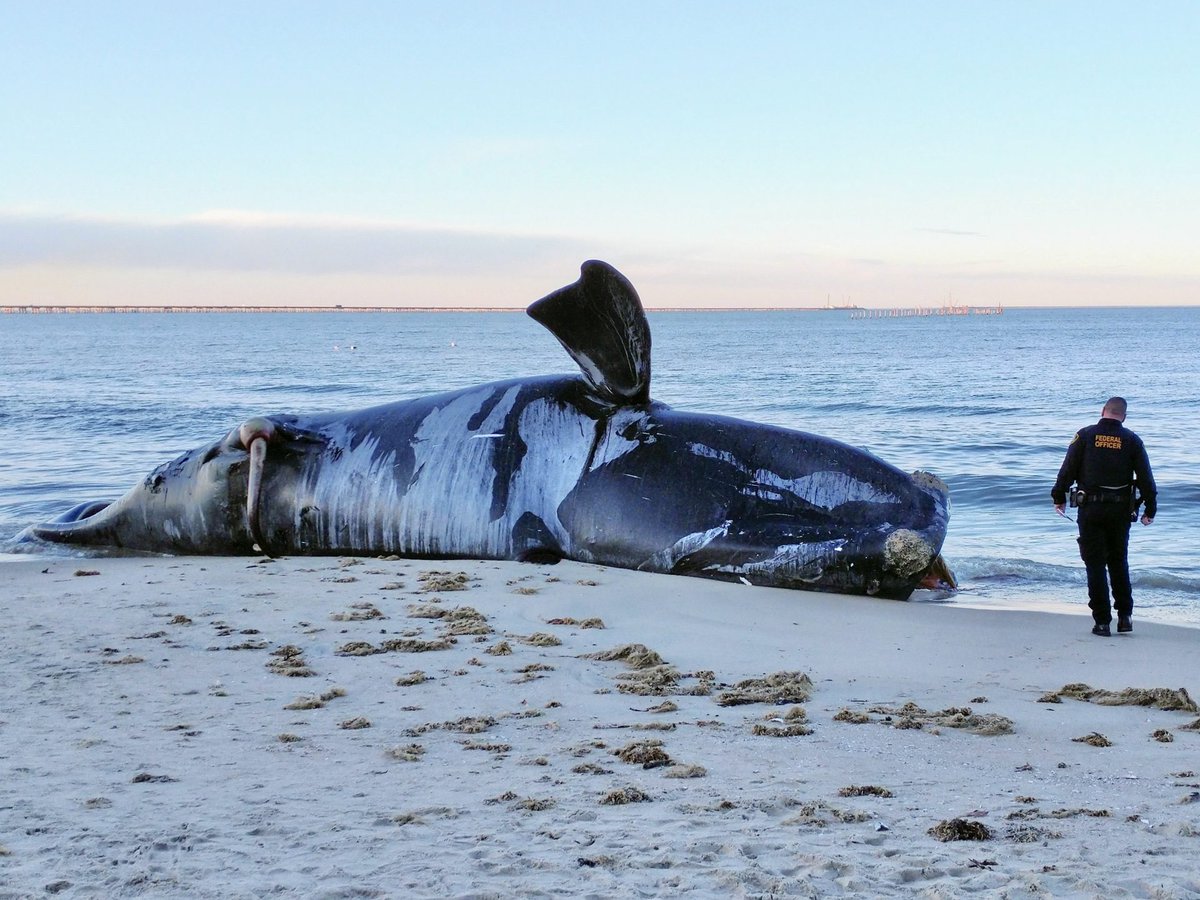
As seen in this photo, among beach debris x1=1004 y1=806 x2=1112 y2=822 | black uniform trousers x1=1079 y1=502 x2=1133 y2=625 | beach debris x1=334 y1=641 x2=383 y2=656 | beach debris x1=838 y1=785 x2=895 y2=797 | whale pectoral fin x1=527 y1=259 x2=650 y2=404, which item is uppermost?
whale pectoral fin x1=527 y1=259 x2=650 y2=404

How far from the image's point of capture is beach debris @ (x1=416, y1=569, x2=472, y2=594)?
299 inches

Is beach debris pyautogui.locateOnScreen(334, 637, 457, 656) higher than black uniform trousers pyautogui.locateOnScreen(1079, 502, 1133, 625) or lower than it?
lower

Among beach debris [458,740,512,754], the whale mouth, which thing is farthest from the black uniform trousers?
beach debris [458,740,512,754]

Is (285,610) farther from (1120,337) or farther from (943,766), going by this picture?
(1120,337)

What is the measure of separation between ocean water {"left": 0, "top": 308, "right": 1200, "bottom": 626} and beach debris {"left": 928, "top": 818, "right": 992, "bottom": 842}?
507cm

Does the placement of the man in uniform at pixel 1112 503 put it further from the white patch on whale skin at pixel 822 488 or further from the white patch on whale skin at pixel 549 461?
the white patch on whale skin at pixel 549 461

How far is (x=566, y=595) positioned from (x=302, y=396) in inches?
1262

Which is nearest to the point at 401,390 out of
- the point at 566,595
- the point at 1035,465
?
the point at 1035,465

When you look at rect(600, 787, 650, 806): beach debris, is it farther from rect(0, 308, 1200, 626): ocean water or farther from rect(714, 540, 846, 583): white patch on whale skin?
rect(0, 308, 1200, 626): ocean water

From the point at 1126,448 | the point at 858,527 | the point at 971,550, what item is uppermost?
the point at 1126,448

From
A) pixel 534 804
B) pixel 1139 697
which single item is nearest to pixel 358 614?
pixel 534 804

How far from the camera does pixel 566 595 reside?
7.47 m

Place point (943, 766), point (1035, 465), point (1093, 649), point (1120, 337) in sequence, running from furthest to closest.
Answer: point (1120, 337) < point (1035, 465) < point (1093, 649) < point (943, 766)

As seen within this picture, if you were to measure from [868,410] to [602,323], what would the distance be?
23.3 m
